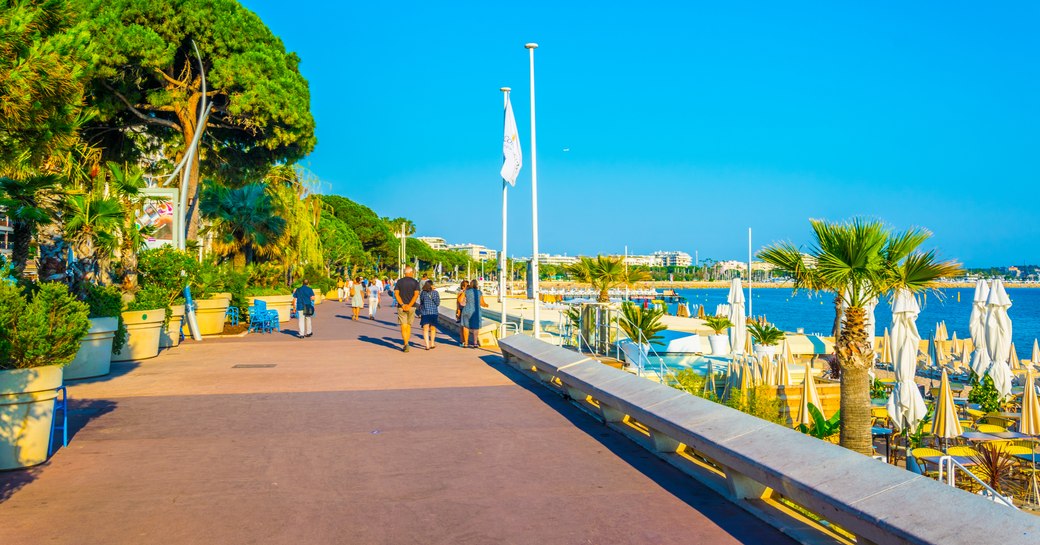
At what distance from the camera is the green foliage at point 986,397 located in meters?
14.8

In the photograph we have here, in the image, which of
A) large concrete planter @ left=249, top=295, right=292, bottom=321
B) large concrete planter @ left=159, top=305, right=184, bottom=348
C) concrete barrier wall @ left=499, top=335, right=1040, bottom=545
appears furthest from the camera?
large concrete planter @ left=249, top=295, right=292, bottom=321

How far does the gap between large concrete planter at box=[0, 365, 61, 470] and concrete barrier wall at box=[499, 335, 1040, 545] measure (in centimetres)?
478

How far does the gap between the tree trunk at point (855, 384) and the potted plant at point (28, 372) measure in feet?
29.1

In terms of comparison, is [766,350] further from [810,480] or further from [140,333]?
[810,480]

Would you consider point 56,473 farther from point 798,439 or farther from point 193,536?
point 798,439

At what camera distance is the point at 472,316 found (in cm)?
1791

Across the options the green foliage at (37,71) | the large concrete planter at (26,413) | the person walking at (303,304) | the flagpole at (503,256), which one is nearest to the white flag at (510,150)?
the flagpole at (503,256)

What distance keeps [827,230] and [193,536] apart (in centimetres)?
937

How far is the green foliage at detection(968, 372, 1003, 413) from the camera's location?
14758 millimetres

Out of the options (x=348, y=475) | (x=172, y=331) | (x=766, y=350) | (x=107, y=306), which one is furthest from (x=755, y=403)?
(x=172, y=331)

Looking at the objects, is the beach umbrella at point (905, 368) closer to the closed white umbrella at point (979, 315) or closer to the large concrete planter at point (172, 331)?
the closed white umbrella at point (979, 315)

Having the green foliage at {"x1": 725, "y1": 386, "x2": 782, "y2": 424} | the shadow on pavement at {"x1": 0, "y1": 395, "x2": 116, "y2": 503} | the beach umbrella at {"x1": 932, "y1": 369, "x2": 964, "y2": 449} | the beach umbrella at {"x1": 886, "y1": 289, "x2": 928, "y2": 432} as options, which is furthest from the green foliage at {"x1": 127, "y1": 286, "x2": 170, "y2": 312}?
the beach umbrella at {"x1": 932, "y1": 369, "x2": 964, "y2": 449}

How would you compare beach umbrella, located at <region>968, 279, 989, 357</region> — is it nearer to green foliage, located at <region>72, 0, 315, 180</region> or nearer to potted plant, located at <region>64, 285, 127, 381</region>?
potted plant, located at <region>64, 285, 127, 381</region>

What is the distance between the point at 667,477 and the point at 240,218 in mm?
27813
